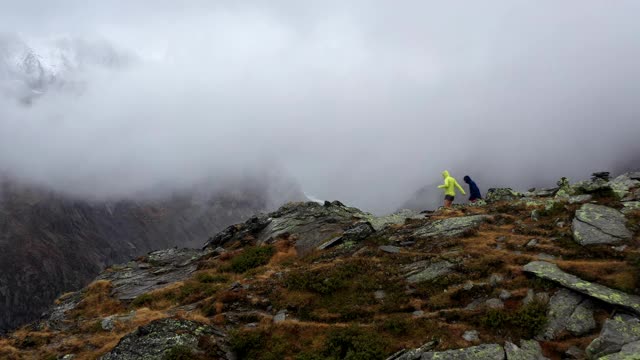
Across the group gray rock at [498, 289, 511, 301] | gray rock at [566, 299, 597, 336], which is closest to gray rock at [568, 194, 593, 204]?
gray rock at [498, 289, 511, 301]

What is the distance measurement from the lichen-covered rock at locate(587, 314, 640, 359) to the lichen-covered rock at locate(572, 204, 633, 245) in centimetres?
733

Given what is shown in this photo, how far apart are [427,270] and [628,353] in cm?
1095

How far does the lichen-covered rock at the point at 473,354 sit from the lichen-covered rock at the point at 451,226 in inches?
501

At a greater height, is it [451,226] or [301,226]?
[301,226]

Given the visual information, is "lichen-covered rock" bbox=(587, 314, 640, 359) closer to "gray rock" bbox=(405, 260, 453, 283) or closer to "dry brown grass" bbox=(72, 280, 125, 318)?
"gray rock" bbox=(405, 260, 453, 283)

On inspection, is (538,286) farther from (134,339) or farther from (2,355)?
(2,355)

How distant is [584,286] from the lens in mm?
19750

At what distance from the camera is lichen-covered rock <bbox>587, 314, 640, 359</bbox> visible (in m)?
16.5

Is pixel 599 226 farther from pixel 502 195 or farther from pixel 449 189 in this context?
pixel 502 195

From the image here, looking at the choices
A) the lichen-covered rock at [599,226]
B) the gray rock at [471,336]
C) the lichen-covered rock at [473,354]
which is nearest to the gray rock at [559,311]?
the lichen-covered rock at [473,354]

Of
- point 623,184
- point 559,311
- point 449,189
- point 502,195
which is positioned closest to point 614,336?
point 559,311

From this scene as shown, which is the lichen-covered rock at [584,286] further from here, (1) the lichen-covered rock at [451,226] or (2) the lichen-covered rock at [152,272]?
(2) the lichen-covered rock at [152,272]

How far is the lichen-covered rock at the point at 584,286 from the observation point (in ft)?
60.4

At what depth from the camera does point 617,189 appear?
31.4 meters
